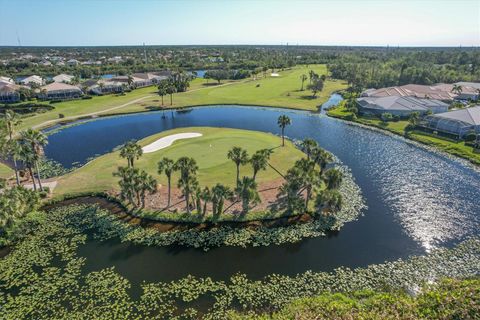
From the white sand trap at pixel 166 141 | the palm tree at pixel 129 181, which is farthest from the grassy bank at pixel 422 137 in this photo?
the palm tree at pixel 129 181

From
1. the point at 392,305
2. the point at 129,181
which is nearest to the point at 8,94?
the point at 129,181

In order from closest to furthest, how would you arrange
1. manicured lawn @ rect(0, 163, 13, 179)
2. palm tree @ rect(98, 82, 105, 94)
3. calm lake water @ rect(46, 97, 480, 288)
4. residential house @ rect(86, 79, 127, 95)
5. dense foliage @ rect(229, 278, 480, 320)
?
1. dense foliage @ rect(229, 278, 480, 320)
2. calm lake water @ rect(46, 97, 480, 288)
3. manicured lawn @ rect(0, 163, 13, 179)
4. palm tree @ rect(98, 82, 105, 94)
5. residential house @ rect(86, 79, 127, 95)

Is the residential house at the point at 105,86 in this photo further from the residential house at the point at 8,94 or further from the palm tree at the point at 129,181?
the palm tree at the point at 129,181

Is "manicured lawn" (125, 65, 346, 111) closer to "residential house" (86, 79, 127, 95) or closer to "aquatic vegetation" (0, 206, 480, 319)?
"residential house" (86, 79, 127, 95)

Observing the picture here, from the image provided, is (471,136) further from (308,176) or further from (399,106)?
(308,176)

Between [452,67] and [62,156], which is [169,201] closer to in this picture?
[62,156]

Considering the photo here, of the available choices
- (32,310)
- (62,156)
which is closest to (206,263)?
(32,310)

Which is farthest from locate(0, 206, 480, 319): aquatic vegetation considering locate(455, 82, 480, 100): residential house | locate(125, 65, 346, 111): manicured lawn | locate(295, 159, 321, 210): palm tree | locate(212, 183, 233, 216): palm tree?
locate(455, 82, 480, 100): residential house
